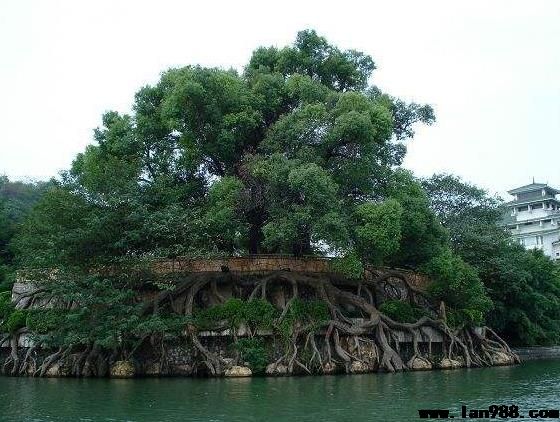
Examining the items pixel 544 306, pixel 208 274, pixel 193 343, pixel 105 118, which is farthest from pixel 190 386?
pixel 544 306

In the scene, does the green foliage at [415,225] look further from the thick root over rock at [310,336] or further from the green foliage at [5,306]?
the green foliage at [5,306]

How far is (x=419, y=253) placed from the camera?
27.1 m

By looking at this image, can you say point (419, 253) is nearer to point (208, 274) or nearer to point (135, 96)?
point (208, 274)

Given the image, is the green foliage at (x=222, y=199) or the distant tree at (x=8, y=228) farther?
the distant tree at (x=8, y=228)

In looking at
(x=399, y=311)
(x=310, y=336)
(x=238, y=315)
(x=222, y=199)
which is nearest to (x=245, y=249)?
(x=222, y=199)

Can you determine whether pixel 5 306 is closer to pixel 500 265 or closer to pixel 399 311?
pixel 399 311

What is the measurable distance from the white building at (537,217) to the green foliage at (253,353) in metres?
49.9

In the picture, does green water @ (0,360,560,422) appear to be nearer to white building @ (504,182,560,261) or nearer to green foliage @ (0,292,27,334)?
green foliage @ (0,292,27,334)

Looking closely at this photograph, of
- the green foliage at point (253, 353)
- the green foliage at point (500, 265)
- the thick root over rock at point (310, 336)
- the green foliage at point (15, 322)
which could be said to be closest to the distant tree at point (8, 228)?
the green foliage at point (15, 322)

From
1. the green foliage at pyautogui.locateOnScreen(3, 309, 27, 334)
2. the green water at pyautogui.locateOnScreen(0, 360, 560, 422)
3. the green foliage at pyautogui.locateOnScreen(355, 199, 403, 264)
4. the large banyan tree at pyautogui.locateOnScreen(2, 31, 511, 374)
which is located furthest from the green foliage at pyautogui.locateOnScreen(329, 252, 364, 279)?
the green foliage at pyautogui.locateOnScreen(3, 309, 27, 334)

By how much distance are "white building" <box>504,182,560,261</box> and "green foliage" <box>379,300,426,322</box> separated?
43.6 m

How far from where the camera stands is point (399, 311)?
26484 mm

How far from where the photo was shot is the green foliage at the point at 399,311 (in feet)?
86.3

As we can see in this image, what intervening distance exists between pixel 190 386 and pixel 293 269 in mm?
7887
